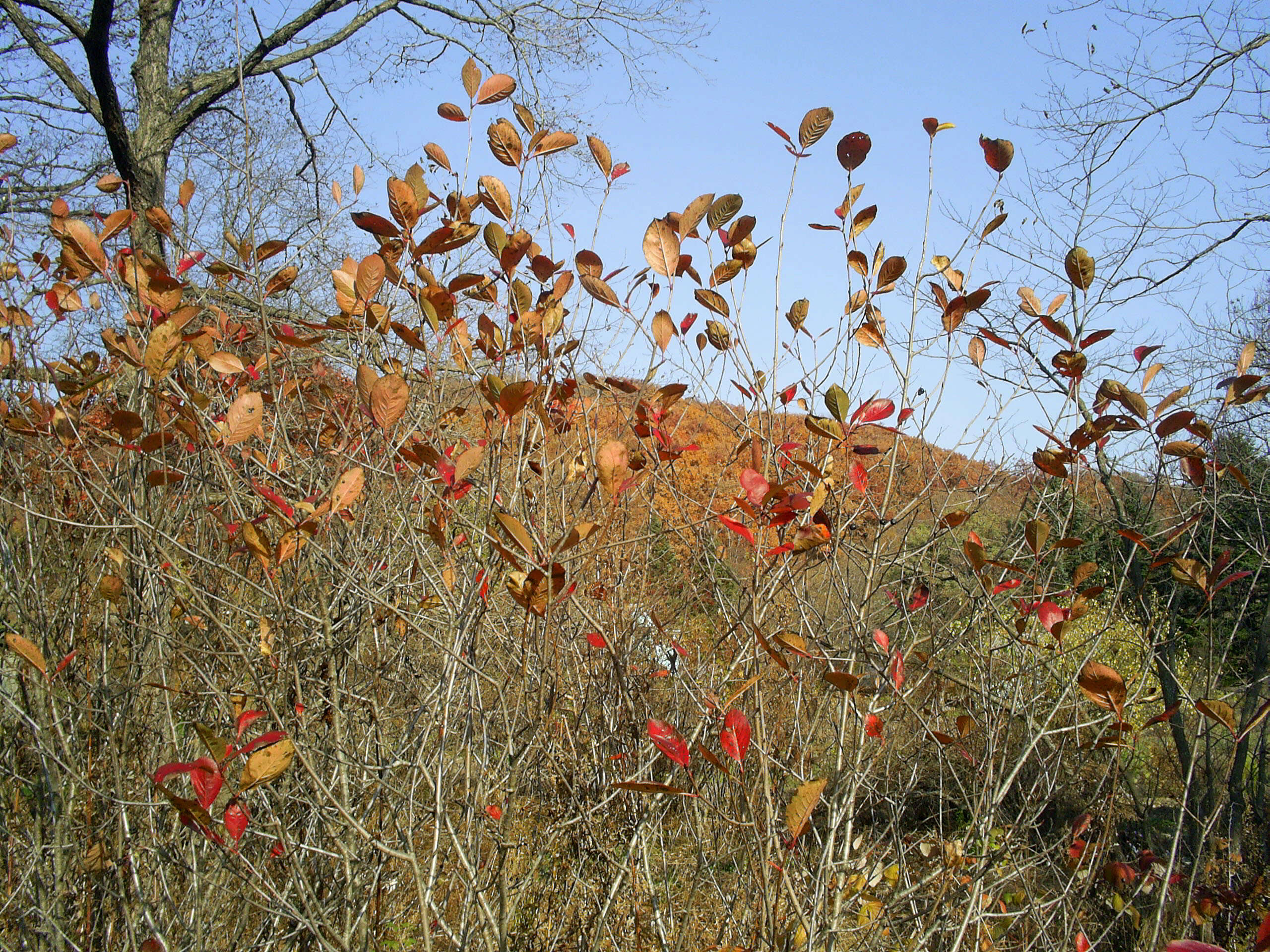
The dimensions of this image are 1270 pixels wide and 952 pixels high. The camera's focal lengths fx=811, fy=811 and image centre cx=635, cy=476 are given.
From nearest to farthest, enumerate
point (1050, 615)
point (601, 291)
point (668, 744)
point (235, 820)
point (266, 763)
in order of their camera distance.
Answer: point (266, 763) < point (235, 820) < point (668, 744) < point (1050, 615) < point (601, 291)

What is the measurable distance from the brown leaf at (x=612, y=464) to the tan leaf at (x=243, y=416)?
61cm

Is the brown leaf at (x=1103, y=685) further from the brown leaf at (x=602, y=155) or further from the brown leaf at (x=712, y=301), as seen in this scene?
the brown leaf at (x=602, y=155)

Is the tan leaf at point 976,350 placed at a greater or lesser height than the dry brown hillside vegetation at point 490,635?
greater

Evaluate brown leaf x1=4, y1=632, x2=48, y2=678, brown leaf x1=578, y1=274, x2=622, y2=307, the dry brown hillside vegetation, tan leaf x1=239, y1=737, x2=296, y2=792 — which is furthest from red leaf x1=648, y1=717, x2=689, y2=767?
brown leaf x1=4, y1=632, x2=48, y2=678

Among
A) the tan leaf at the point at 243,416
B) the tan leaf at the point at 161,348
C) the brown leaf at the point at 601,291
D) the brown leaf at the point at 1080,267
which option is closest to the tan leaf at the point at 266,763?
the tan leaf at the point at 243,416

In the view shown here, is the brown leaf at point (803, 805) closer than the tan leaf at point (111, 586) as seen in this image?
Yes

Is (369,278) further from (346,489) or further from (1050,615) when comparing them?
(1050,615)

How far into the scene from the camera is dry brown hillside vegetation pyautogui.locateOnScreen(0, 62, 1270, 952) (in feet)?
4.88

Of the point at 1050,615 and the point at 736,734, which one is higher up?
the point at 1050,615

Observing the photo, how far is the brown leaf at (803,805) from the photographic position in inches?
52.7

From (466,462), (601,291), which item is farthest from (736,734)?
(601,291)

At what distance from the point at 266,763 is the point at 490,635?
111cm

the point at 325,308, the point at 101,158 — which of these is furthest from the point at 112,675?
the point at 101,158

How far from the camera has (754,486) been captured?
142cm
